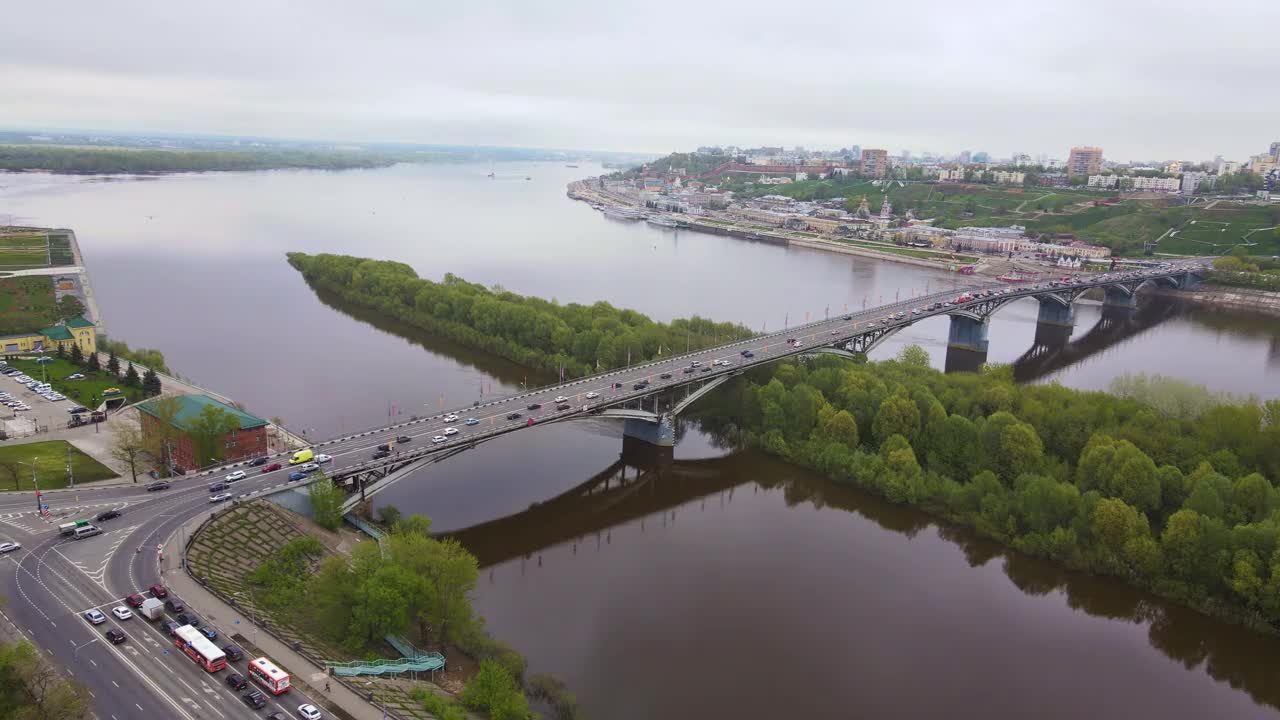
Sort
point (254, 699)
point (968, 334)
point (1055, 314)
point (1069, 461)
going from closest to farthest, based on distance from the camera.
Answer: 1. point (254, 699)
2. point (1069, 461)
3. point (968, 334)
4. point (1055, 314)

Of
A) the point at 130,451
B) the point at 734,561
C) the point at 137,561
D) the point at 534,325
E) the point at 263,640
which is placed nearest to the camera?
the point at 263,640

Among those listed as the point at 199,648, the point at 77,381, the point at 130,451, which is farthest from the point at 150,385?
the point at 199,648

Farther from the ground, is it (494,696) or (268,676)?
(268,676)

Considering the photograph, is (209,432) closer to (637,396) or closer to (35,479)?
(35,479)

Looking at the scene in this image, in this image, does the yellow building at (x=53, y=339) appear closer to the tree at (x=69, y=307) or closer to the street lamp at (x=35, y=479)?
the tree at (x=69, y=307)

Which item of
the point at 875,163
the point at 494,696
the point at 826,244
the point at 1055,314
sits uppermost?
the point at 875,163

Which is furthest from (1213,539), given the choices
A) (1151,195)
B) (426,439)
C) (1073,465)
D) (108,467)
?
(1151,195)

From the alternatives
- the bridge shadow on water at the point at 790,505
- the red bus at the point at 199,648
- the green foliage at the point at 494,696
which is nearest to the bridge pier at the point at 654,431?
the bridge shadow on water at the point at 790,505

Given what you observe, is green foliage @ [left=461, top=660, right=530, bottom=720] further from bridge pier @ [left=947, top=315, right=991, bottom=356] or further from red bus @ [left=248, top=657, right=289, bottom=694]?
bridge pier @ [left=947, top=315, right=991, bottom=356]
